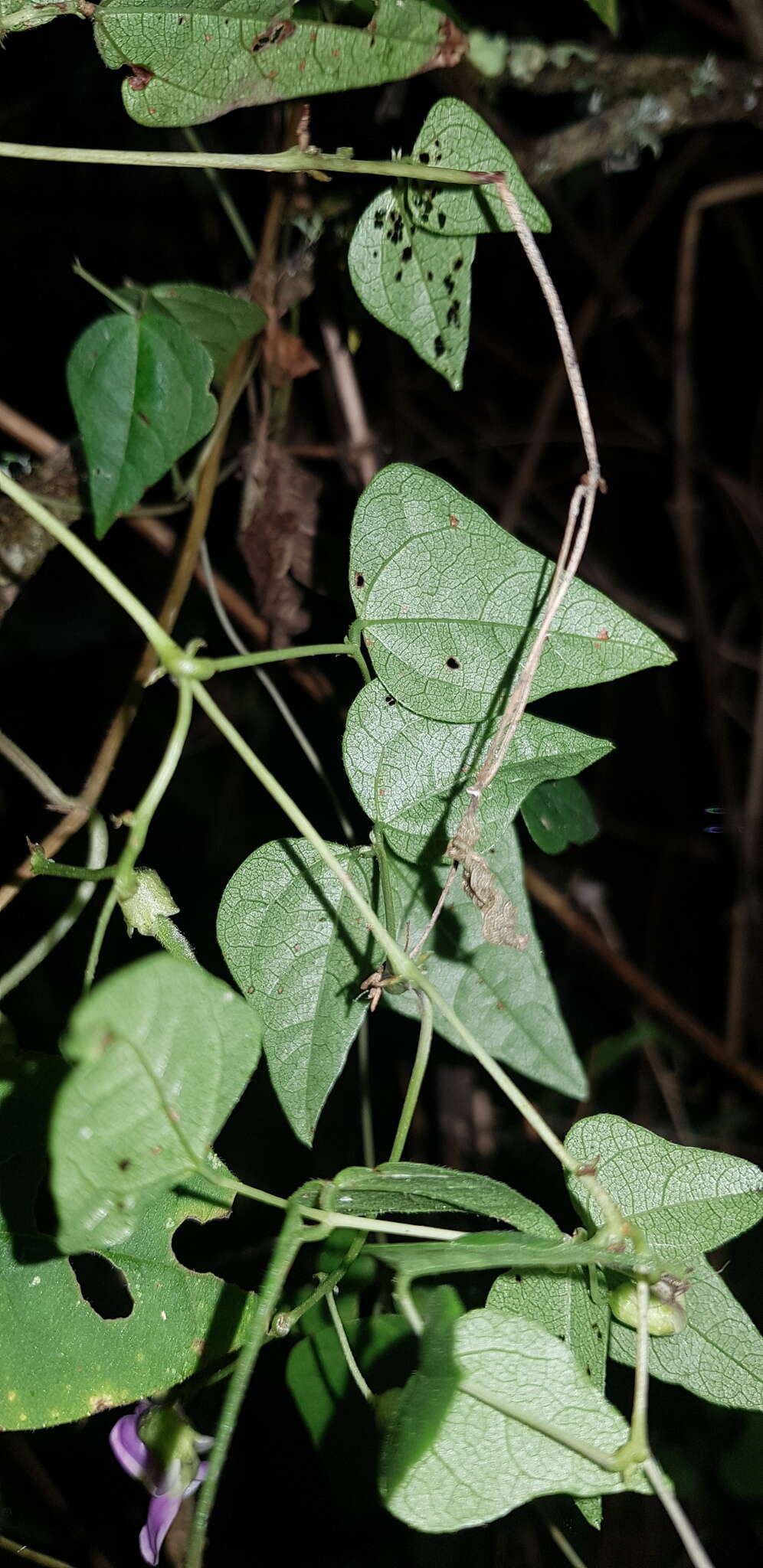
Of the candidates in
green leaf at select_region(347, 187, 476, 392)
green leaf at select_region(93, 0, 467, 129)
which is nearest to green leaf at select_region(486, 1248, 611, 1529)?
green leaf at select_region(347, 187, 476, 392)

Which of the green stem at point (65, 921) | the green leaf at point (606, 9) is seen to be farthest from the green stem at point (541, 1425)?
the green leaf at point (606, 9)

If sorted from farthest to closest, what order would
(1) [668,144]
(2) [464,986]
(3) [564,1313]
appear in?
1. (1) [668,144]
2. (2) [464,986]
3. (3) [564,1313]

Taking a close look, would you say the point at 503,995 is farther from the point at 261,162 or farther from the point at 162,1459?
the point at 261,162

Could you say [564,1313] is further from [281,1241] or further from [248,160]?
[248,160]

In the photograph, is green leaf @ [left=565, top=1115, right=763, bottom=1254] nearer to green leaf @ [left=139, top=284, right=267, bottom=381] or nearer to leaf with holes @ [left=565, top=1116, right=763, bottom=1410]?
leaf with holes @ [left=565, top=1116, right=763, bottom=1410]

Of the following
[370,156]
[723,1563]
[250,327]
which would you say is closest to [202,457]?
[250,327]

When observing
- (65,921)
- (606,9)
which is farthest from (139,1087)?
(606,9)

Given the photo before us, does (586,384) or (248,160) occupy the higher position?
(586,384)
